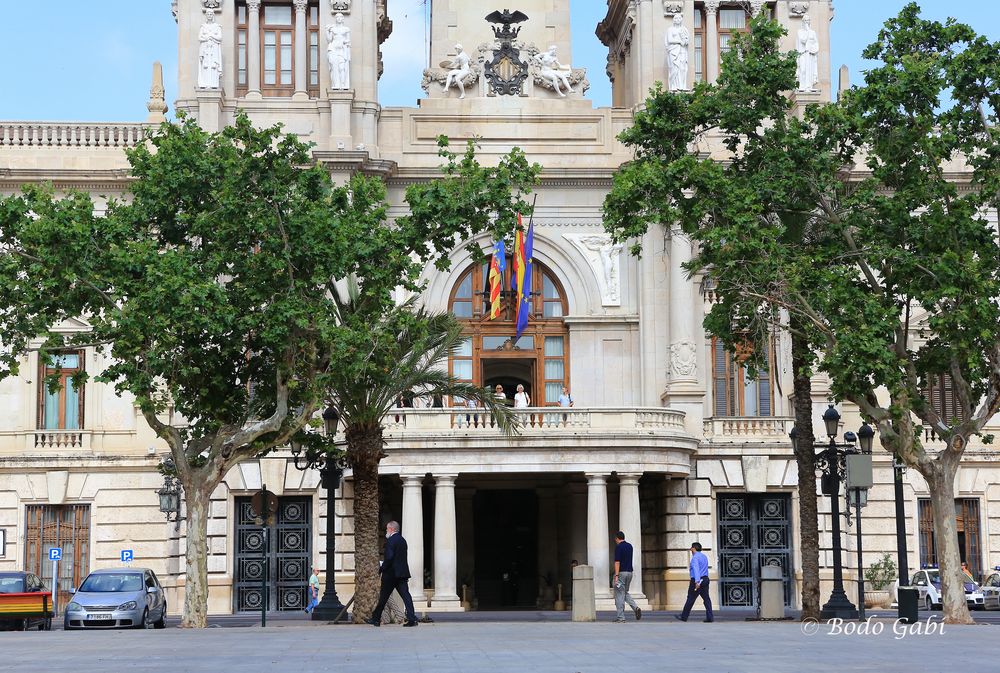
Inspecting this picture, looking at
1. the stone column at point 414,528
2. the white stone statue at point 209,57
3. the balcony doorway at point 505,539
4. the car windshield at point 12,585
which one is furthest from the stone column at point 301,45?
the car windshield at point 12,585

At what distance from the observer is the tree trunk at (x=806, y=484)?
114 feet

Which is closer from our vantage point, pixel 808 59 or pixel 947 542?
pixel 947 542

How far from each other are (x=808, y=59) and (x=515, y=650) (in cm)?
2966

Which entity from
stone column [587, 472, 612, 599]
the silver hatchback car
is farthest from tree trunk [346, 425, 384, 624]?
stone column [587, 472, 612, 599]

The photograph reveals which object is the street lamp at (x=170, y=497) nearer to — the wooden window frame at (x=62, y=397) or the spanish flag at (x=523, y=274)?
the wooden window frame at (x=62, y=397)

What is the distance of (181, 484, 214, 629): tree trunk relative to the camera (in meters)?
32.5

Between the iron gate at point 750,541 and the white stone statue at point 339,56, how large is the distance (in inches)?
622

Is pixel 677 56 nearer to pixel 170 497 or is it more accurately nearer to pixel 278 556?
pixel 278 556

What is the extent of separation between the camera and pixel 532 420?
43.5m

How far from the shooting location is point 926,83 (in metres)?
32.7

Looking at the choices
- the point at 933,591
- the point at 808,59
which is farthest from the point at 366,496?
the point at 808,59

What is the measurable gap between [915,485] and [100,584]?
75.0ft

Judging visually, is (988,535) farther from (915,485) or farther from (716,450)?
(716,450)

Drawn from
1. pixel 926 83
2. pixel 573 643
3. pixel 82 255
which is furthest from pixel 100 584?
pixel 926 83
